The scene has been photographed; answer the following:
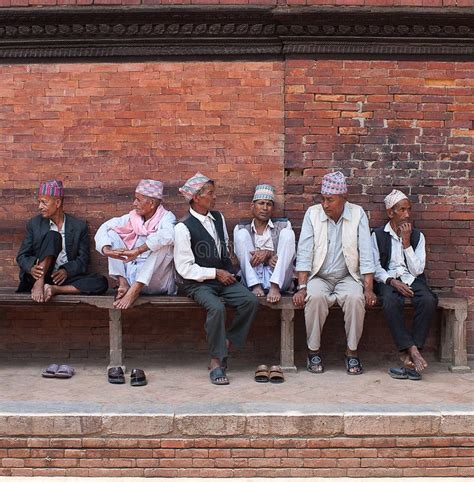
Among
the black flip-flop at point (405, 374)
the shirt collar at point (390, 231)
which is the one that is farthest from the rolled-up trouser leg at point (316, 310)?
the shirt collar at point (390, 231)

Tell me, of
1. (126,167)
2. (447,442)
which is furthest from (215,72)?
(447,442)

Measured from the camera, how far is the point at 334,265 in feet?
20.0

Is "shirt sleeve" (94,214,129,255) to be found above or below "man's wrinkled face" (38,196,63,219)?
below

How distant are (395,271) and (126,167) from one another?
2.75 metres

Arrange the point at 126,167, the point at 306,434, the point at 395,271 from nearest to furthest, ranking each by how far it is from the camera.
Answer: the point at 306,434
the point at 395,271
the point at 126,167

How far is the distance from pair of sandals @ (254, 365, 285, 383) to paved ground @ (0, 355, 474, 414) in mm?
72

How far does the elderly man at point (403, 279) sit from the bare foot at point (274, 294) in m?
0.92

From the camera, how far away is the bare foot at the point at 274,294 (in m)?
5.94

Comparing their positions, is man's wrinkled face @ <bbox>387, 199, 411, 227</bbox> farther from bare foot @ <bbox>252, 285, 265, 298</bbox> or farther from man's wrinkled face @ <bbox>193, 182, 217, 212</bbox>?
man's wrinkled face @ <bbox>193, 182, 217, 212</bbox>

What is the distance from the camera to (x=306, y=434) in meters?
4.79

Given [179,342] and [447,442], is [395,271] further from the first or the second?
[179,342]

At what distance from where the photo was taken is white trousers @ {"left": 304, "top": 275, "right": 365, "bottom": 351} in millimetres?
5855

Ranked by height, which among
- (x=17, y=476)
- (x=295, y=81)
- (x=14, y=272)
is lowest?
(x=17, y=476)

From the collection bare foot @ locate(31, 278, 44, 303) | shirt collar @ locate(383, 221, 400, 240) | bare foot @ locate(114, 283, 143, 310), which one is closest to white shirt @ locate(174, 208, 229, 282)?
bare foot @ locate(114, 283, 143, 310)
